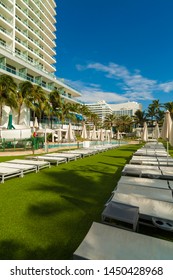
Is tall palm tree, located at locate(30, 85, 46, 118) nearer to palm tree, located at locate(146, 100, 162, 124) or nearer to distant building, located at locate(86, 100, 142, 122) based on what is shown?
palm tree, located at locate(146, 100, 162, 124)

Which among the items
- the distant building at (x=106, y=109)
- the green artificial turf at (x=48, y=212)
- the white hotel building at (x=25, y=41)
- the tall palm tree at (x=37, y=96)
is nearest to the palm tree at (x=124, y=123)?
the white hotel building at (x=25, y=41)

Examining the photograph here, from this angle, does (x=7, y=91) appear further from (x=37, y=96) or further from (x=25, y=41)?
(x=25, y=41)

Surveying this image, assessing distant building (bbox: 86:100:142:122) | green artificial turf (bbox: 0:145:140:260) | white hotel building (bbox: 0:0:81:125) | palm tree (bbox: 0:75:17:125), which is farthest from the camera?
distant building (bbox: 86:100:142:122)

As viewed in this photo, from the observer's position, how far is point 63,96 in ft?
168

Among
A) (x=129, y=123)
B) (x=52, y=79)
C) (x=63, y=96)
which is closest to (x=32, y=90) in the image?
(x=52, y=79)

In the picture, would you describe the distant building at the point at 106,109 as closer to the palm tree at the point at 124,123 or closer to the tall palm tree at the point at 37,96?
the palm tree at the point at 124,123

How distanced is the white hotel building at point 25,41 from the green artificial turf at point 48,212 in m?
28.0

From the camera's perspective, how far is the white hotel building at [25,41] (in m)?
34.4

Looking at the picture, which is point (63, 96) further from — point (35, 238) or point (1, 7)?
point (35, 238)

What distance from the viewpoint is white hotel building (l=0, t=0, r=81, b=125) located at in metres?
34.4

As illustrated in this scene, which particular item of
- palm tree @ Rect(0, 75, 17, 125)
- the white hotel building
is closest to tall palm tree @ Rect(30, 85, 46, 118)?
the white hotel building

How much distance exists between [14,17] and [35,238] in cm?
4575

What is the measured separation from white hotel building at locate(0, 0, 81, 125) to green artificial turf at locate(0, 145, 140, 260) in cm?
2802

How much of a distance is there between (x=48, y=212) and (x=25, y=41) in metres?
47.3
